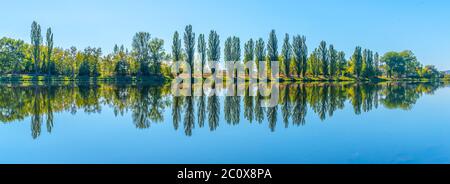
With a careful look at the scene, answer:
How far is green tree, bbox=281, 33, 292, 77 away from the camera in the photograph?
66.2m

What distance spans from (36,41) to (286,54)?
4775 cm

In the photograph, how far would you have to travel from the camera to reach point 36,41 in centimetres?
5694

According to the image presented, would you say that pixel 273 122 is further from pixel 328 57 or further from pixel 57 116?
pixel 328 57

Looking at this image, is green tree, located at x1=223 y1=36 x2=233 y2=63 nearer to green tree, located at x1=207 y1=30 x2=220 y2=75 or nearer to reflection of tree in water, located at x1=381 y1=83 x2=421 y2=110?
green tree, located at x1=207 y1=30 x2=220 y2=75

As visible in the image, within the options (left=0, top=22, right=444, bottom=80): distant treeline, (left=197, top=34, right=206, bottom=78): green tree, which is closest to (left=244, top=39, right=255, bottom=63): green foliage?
(left=0, top=22, right=444, bottom=80): distant treeline

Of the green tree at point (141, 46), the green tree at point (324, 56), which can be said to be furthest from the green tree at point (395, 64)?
the green tree at point (141, 46)

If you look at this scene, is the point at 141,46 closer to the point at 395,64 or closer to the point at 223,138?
the point at 223,138

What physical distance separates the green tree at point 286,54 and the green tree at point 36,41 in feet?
153

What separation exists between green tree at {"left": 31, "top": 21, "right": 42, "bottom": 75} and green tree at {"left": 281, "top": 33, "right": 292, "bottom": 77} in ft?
153
